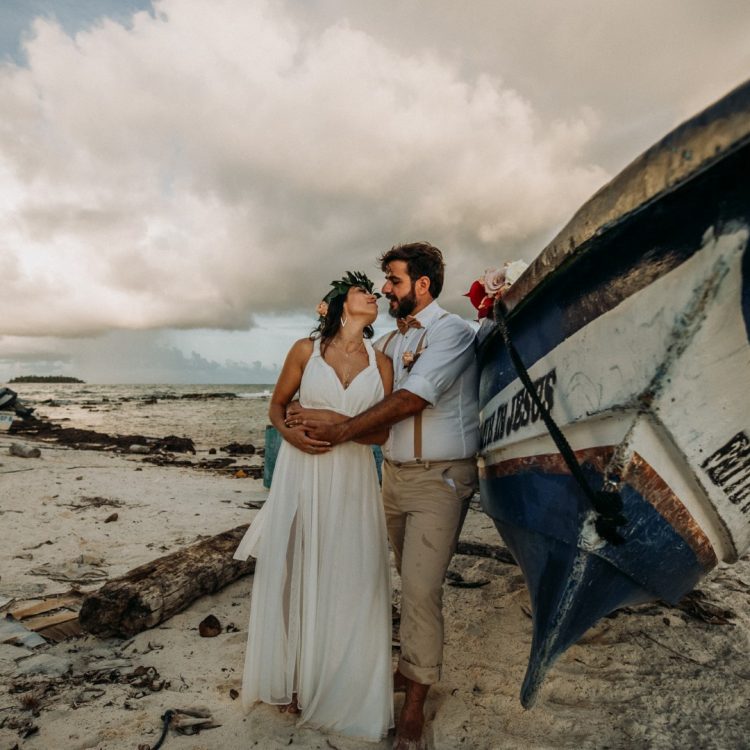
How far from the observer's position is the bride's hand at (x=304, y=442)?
2641 mm

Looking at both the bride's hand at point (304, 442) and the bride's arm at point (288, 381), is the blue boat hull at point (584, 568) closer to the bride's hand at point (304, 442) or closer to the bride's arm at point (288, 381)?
the bride's hand at point (304, 442)

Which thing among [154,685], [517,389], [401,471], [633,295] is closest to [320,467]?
[401,471]

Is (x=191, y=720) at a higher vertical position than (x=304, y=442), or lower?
lower

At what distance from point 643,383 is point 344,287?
5.63ft

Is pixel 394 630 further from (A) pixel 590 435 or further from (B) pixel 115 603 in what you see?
(A) pixel 590 435

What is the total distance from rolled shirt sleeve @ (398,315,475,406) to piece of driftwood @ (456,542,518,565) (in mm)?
2612

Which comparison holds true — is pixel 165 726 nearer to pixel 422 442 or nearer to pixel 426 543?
pixel 426 543

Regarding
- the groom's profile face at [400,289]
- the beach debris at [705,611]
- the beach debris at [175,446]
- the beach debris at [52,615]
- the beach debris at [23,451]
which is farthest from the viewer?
the beach debris at [175,446]

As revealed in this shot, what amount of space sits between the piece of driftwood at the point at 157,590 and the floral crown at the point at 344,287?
2.14m

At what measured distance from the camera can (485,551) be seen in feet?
16.5

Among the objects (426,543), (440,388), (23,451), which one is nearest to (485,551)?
(426,543)

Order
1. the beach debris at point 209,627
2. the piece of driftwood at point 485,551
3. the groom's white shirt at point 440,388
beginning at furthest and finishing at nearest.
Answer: the piece of driftwood at point 485,551 < the beach debris at point 209,627 < the groom's white shirt at point 440,388

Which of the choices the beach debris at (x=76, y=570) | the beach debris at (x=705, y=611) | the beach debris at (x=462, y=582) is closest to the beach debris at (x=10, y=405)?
the beach debris at (x=76, y=570)

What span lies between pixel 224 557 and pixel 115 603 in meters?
0.99
